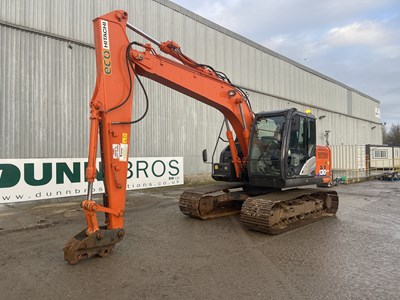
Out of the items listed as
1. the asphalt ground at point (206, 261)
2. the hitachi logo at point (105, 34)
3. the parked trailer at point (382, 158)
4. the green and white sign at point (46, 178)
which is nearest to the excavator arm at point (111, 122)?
the hitachi logo at point (105, 34)

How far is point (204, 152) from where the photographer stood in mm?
7816

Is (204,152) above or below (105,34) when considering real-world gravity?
below

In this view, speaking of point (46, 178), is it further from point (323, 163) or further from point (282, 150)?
point (323, 163)

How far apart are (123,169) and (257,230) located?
124 inches

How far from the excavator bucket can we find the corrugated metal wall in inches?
302

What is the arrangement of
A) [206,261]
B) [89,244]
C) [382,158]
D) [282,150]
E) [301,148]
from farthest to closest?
1. [382,158]
2. [301,148]
3. [282,150]
4. [206,261]
5. [89,244]

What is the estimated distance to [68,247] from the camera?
4.77 m

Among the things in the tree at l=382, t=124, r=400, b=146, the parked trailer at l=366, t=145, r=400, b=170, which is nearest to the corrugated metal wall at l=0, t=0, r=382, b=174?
the parked trailer at l=366, t=145, r=400, b=170

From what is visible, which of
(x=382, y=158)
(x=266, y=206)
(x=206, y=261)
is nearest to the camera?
(x=206, y=261)

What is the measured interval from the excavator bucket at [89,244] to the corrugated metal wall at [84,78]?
768 cm

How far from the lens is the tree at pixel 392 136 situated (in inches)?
2838

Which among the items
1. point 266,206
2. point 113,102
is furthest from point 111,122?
point 266,206

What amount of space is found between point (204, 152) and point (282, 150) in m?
1.82

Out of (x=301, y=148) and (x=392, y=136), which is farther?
(x=392, y=136)
